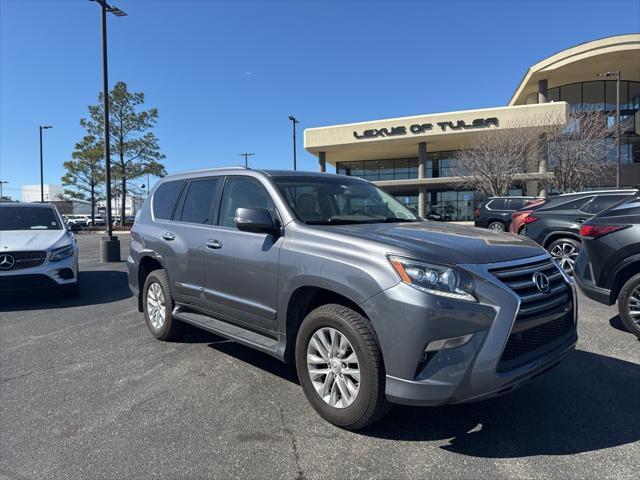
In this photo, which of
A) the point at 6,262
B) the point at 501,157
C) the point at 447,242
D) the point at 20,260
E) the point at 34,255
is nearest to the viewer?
the point at 447,242

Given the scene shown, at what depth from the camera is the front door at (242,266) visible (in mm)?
3601

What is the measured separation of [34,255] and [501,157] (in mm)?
26189

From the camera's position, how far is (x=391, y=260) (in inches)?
110

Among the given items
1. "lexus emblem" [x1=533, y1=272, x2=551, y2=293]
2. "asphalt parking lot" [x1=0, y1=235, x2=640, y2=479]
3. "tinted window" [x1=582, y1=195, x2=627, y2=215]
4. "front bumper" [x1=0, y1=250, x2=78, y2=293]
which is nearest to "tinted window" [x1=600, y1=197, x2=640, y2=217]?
"asphalt parking lot" [x1=0, y1=235, x2=640, y2=479]

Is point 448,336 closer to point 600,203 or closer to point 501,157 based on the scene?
point 600,203

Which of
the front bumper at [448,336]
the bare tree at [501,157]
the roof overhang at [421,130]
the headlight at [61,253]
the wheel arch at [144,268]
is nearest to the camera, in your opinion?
the front bumper at [448,336]

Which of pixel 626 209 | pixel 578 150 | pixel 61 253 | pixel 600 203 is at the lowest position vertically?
pixel 61 253

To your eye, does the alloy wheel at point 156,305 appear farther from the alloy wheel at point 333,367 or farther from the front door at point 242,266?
the alloy wheel at point 333,367

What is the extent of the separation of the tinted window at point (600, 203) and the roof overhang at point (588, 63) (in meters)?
29.8

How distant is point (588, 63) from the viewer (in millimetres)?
33688

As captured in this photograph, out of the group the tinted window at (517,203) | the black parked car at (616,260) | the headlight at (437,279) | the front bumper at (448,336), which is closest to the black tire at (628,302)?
the black parked car at (616,260)

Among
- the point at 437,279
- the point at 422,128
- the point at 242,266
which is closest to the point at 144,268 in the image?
the point at 242,266

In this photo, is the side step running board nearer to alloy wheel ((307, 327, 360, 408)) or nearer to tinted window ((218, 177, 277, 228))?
alloy wheel ((307, 327, 360, 408))

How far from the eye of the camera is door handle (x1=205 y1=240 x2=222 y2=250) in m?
4.14
